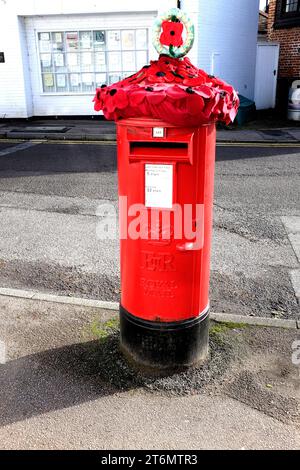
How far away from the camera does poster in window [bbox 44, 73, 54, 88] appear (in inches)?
583

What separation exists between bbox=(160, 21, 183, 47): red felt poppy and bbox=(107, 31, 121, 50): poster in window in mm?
12151

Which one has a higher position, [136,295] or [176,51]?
[176,51]

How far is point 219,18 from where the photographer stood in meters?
14.3

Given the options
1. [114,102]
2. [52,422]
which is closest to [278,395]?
[52,422]

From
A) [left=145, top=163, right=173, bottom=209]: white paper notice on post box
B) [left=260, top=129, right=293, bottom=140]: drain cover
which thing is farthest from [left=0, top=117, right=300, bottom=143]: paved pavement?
[left=145, top=163, right=173, bottom=209]: white paper notice on post box

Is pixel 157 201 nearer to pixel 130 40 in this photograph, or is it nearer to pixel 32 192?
pixel 32 192

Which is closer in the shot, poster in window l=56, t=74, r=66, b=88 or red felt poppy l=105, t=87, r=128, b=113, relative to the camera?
red felt poppy l=105, t=87, r=128, b=113

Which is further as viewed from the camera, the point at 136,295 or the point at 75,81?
the point at 75,81

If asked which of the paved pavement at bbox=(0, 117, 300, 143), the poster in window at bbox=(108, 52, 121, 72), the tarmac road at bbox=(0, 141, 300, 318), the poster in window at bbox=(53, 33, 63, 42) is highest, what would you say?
the poster in window at bbox=(53, 33, 63, 42)

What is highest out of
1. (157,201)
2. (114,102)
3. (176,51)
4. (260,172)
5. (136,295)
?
(176,51)

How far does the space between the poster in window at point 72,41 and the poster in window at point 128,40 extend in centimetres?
147

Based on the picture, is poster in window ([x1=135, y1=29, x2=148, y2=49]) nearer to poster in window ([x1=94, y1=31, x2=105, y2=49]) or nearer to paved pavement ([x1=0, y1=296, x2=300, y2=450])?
poster in window ([x1=94, y1=31, x2=105, y2=49])

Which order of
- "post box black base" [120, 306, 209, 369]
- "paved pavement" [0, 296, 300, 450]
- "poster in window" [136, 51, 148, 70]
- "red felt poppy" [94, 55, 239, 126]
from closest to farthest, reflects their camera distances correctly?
1. "red felt poppy" [94, 55, 239, 126]
2. "paved pavement" [0, 296, 300, 450]
3. "post box black base" [120, 306, 209, 369]
4. "poster in window" [136, 51, 148, 70]
